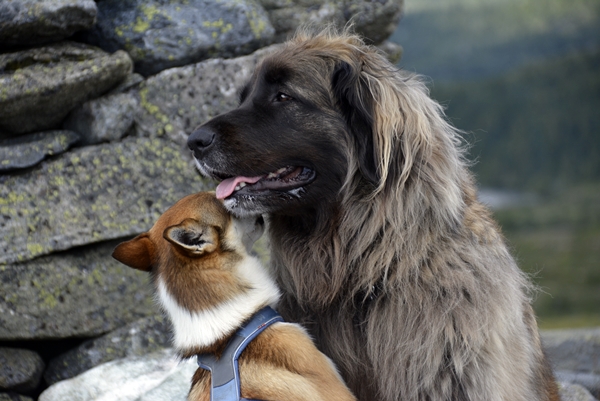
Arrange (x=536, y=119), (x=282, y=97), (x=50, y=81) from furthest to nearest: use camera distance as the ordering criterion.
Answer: (x=536, y=119)
(x=50, y=81)
(x=282, y=97)

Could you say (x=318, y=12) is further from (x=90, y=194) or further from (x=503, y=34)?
(x=503, y=34)

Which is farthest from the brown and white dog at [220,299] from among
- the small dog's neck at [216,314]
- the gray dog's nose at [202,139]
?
the gray dog's nose at [202,139]

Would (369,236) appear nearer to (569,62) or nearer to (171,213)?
(171,213)

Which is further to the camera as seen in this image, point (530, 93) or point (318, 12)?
point (530, 93)

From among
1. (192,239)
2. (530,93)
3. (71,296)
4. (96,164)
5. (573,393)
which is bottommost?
(530,93)

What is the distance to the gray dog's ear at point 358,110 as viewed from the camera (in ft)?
9.62

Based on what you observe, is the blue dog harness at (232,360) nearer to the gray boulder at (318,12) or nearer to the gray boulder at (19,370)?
the gray boulder at (19,370)

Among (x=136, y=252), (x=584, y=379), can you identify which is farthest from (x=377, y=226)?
(x=584, y=379)

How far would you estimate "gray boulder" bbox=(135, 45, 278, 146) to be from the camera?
460 cm

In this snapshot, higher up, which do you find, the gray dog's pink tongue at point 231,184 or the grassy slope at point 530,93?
the gray dog's pink tongue at point 231,184

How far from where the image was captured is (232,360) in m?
2.66

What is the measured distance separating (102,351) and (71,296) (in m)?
0.48

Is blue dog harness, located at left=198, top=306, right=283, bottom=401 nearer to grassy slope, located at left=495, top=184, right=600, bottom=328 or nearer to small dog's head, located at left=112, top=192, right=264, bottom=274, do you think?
small dog's head, located at left=112, top=192, right=264, bottom=274

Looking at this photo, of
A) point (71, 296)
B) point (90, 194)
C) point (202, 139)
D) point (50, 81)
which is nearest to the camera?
point (202, 139)
